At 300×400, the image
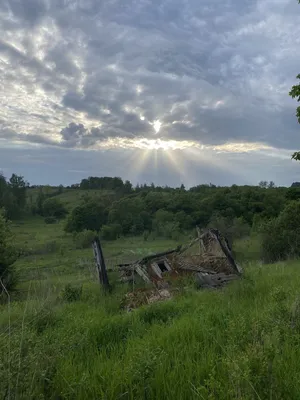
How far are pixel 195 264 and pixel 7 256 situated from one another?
12.7 m

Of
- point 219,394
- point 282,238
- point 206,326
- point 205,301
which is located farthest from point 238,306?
point 282,238

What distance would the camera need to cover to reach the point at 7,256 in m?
18.0

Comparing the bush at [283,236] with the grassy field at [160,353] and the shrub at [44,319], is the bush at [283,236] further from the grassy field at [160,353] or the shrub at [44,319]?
the shrub at [44,319]

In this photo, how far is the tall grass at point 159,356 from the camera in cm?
240

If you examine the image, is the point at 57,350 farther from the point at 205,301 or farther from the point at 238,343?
the point at 205,301

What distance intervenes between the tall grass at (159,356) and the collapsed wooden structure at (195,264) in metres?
3.49

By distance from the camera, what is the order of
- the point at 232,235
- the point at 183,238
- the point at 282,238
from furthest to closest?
the point at 183,238 < the point at 232,235 < the point at 282,238

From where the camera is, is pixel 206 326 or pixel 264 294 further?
pixel 264 294

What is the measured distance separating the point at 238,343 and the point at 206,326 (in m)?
1.05

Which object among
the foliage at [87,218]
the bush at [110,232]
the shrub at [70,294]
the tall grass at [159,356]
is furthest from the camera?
the foliage at [87,218]

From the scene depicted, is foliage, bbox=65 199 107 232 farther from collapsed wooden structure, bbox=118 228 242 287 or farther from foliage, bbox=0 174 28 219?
collapsed wooden structure, bbox=118 228 242 287

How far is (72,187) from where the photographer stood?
456ft

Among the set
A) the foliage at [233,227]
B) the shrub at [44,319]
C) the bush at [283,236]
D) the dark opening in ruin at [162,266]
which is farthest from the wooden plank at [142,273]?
the foliage at [233,227]

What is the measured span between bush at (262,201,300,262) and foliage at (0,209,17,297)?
71.1ft
